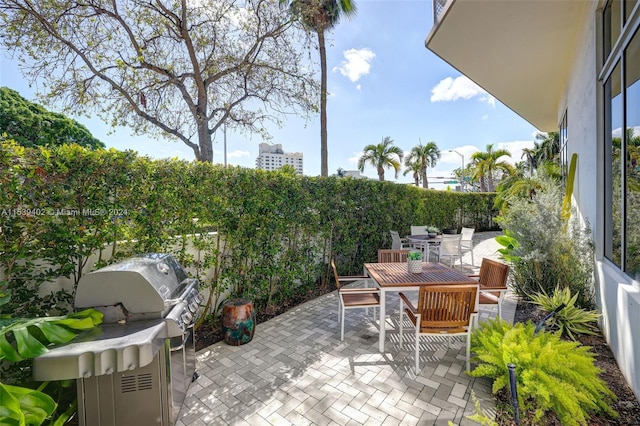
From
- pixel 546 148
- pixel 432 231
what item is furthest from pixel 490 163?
pixel 432 231

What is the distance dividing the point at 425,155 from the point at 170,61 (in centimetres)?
1922

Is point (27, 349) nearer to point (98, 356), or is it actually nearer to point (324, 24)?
point (98, 356)

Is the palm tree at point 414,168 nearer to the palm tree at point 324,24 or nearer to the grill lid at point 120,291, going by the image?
the palm tree at point 324,24

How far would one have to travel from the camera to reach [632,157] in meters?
2.84

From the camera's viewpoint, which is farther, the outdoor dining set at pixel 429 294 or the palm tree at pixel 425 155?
the palm tree at pixel 425 155

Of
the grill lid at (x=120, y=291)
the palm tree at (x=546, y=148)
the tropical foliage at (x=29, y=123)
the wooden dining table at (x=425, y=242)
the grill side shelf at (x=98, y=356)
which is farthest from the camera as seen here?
the palm tree at (x=546, y=148)

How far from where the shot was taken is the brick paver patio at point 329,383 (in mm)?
2289

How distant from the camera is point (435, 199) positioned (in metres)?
11.5

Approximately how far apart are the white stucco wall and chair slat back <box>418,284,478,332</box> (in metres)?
1.22

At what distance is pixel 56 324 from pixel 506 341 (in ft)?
11.2

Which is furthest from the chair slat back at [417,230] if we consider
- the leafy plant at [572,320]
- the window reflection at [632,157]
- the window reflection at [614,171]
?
the window reflection at [632,157]

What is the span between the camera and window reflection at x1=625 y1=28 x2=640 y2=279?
267cm

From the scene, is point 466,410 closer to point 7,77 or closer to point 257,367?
point 257,367

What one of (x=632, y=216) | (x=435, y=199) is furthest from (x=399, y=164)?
(x=632, y=216)
